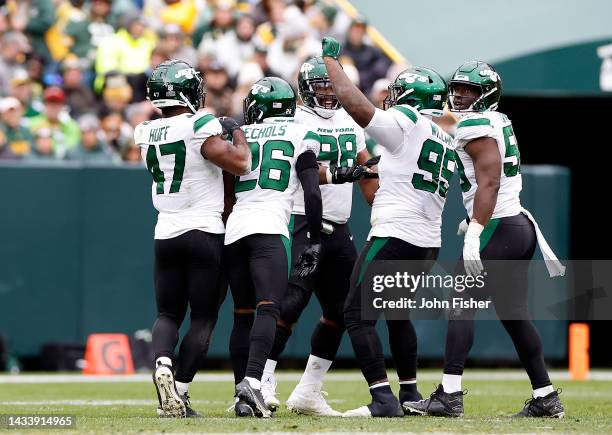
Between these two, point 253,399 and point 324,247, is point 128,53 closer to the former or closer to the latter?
point 324,247

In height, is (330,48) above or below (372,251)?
above

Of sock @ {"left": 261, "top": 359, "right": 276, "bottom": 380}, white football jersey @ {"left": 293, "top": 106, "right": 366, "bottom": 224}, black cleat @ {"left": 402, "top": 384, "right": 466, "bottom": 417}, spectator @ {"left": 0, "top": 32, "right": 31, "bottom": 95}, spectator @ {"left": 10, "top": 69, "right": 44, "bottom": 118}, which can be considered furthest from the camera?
spectator @ {"left": 0, "top": 32, "right": 31, "bottom": 95}

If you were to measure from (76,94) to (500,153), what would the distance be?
748 cm

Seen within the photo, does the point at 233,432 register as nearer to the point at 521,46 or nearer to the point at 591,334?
the point at 521,46

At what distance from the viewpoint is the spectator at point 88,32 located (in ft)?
46.4

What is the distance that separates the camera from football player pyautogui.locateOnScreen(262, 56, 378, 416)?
24.8 feet

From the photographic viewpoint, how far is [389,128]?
6.91 metres

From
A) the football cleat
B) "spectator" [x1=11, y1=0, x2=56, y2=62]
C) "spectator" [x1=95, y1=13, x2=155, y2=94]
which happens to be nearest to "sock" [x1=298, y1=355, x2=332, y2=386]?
the football cleat

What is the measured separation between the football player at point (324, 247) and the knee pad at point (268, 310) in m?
0.62

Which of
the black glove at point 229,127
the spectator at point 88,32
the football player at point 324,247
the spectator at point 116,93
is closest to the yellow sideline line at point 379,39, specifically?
the spectator at point 88,32

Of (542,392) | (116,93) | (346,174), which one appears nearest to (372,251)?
(346,174)

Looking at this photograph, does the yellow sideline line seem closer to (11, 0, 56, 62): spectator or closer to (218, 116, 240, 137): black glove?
(11, 0, 56, 62): spectator

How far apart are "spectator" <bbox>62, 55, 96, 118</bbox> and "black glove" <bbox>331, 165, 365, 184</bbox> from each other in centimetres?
670

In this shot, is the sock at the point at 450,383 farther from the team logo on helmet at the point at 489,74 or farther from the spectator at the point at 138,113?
the spectator at the point at 138,113
